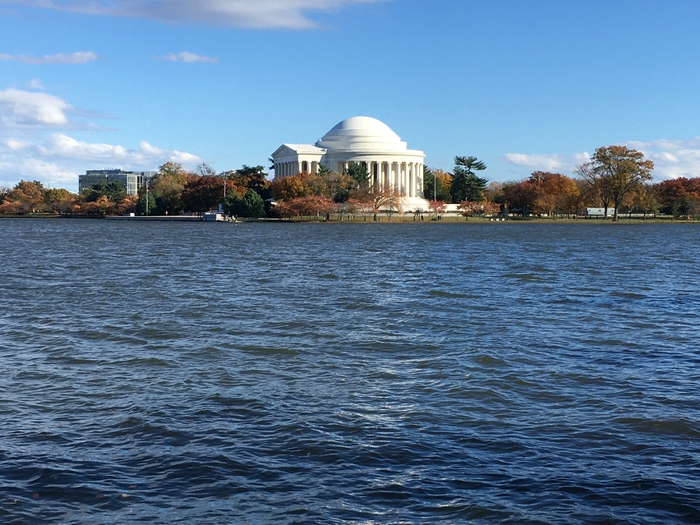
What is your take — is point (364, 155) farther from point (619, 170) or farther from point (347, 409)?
point (347, 409)

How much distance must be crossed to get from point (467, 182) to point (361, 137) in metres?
23.0

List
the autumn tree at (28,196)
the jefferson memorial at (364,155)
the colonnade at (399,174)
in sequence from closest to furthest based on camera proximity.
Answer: the colonnade at (399,174) → the jefferson memorial at (364,155) → the autumn tree at (28,196)

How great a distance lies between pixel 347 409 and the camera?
13602 mm

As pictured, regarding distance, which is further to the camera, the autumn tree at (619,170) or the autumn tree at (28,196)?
the autumn tree at (28,196)

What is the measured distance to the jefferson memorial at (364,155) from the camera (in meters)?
157

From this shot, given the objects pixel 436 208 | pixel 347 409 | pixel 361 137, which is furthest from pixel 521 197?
pixel 347 409

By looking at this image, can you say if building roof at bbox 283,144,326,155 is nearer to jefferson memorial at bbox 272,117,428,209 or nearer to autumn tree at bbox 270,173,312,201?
A: jefferson memorial at bbox 272,117,428,209

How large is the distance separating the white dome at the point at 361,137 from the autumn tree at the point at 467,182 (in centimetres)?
1278

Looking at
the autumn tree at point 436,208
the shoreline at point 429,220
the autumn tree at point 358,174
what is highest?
the autumn tree at point 358,174

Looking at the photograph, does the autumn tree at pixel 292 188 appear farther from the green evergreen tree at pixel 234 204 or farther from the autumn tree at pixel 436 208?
the autumn tree at pixel 436 208

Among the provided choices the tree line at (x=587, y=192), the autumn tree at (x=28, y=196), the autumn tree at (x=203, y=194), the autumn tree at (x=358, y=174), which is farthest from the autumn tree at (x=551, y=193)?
the autumn tree at (x=28, y=196)

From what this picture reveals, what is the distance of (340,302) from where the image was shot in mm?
28312

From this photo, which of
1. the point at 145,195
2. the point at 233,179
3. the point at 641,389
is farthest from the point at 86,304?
the point at 145,195

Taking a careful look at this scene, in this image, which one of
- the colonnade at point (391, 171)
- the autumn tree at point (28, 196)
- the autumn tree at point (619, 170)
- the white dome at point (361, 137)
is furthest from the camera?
the autumn tree at point (28, 196)
